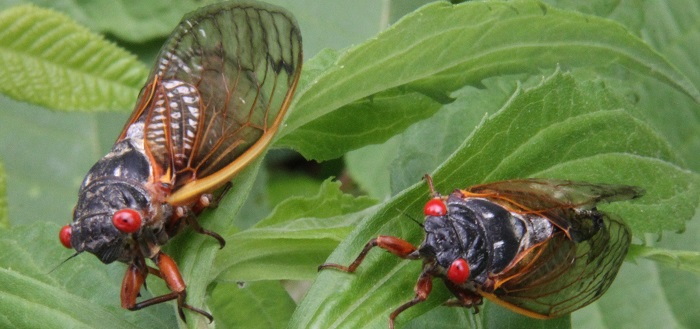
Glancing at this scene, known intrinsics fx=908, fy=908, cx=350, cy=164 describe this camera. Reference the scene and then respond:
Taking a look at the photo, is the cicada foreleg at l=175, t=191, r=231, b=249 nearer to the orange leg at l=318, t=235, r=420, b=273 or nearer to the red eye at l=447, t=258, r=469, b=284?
the orange leg at l=318, t=235, r=420, b=273

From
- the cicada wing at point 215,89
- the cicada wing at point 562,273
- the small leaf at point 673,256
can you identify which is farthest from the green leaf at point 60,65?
the small leaf at point 673,256

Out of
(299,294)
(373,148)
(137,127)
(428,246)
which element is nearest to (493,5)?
(428,246)

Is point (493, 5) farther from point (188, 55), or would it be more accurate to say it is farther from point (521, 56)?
point (188, 55)

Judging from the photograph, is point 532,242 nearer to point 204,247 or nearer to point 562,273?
point 562,273

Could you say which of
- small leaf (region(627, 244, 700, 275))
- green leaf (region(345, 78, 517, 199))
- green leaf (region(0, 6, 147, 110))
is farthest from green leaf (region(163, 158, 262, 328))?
small leaf (region(627, 244, 700, 275))

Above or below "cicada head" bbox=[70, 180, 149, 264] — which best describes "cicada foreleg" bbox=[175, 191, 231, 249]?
above

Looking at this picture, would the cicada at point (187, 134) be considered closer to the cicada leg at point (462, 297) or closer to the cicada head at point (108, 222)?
the cicada head at point (108, 222)

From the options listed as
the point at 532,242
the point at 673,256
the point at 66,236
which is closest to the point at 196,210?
the point at 66,236
